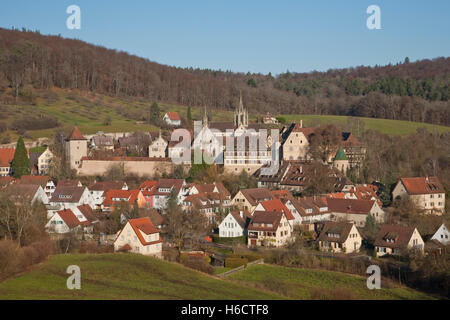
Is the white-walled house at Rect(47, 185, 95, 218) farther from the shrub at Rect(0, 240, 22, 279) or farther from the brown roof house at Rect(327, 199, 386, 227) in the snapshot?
the brown roof house at Rect(327, 199, 386, 227)

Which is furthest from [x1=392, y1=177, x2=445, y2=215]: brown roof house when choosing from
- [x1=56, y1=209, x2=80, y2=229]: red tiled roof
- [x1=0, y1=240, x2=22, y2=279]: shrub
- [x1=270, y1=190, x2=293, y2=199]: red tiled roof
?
[x1=0, y1=240, x2=22, y2=279]: shrub

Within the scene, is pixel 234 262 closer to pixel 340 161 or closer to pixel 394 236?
pixel 394 236

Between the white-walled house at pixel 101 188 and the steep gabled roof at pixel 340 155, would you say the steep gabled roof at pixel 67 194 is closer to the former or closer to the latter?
the white-walled house at pixel 101 188

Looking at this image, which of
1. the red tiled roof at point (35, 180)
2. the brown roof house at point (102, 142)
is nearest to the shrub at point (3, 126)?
the brown roof house at point (102, 142)

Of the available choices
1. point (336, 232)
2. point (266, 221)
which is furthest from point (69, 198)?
point (336, 232)

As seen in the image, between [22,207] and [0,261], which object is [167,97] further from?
[0,261]

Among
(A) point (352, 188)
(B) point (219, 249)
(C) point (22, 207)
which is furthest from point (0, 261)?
(A) point (352, 188)
